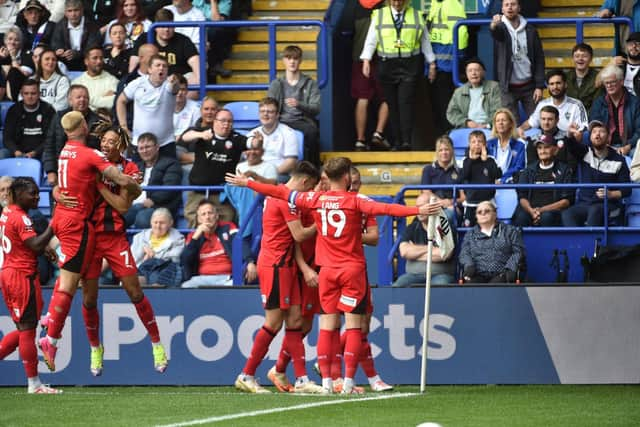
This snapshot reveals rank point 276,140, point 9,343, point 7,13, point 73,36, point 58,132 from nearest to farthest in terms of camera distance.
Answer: point 9,343
point 276,140
point 58,132
point 73,36
point 7,13

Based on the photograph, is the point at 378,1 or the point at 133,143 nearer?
the point at 133,143

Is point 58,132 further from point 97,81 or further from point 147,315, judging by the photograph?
point 147,315

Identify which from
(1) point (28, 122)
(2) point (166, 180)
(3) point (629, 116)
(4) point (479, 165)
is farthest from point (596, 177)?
(1) point (28, 122)

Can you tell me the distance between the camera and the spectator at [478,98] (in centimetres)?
1620

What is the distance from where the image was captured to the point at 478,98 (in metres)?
16.2

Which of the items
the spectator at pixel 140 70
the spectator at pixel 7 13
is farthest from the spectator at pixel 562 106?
the spectator at pixel 7 13

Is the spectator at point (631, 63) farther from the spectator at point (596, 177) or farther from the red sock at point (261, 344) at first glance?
the red sock at point (261, 344)

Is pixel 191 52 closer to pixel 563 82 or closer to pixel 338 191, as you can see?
pixel 563 82

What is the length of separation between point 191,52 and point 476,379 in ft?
21.1

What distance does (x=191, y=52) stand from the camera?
691 inches

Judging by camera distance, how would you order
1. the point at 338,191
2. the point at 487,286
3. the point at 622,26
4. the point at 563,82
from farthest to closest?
the point at 622,26
the point at 563,82
the point at 487,286
the point at 338,191

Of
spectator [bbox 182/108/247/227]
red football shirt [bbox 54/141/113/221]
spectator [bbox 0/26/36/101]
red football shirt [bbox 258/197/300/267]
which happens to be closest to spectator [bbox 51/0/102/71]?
spectator [bbox 0/26/36/101]

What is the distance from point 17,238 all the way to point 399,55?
629 cm

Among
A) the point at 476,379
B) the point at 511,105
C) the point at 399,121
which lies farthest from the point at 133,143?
the point at 476,379
